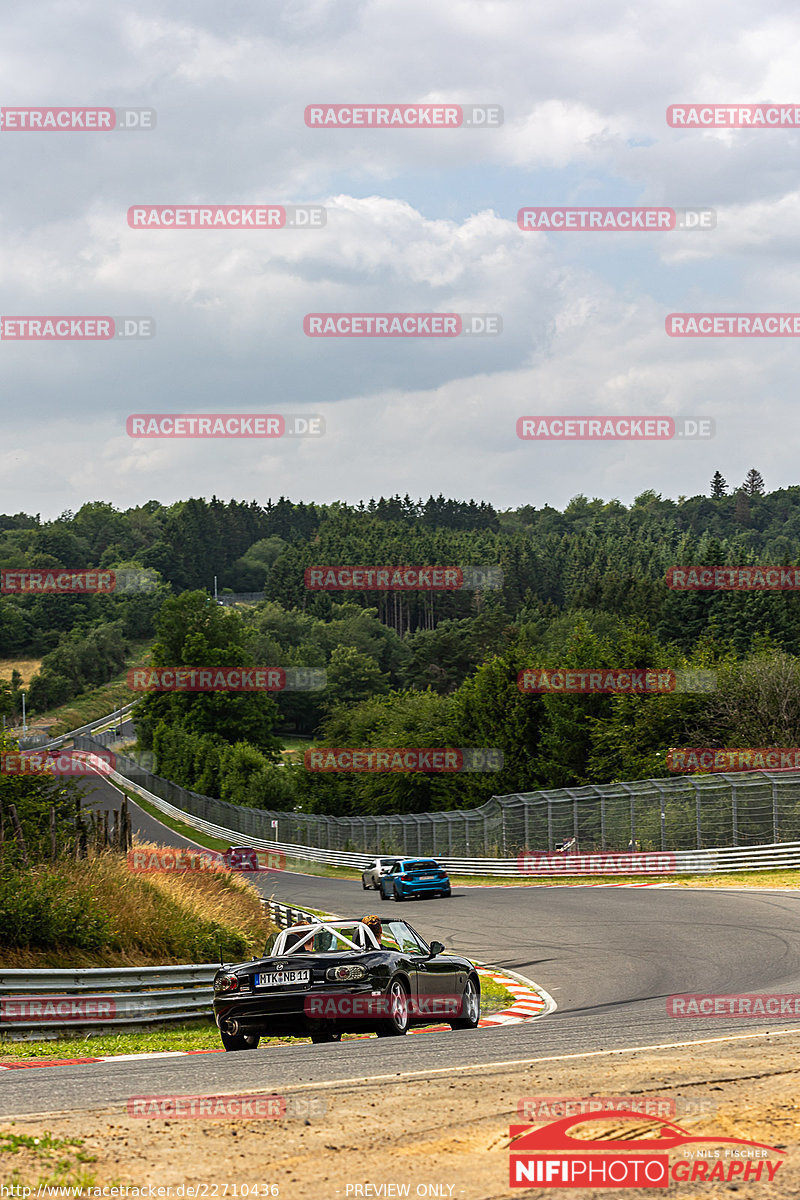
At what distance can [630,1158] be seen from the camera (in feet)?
18.5

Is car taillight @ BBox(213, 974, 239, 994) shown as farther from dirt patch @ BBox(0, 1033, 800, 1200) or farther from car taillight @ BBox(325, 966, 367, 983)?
dirt patch @ BBox(0, 1033, 800, 1200)

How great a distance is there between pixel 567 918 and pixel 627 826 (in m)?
13.4

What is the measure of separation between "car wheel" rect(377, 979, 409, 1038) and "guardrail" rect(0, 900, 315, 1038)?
3.36 m

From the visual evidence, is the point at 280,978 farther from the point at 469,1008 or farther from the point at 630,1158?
the point at 630,1158

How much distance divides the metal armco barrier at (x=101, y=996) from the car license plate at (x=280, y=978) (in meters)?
2.74

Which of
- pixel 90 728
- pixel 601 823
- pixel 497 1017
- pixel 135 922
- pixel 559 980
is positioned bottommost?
pixel 90 728

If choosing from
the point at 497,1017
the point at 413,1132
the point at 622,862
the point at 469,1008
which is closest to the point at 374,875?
the point at 622,862

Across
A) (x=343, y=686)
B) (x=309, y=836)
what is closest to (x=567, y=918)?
(x=309, y=836)

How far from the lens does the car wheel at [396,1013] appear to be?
1144 centimetres

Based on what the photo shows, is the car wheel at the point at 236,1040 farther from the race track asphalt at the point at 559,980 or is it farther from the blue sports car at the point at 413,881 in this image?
the blue sports car at the point at 413,881

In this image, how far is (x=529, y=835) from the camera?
149ft

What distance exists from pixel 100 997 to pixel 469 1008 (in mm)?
3996

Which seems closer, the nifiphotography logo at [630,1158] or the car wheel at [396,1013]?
the nifiphotography logo at [630,1158]

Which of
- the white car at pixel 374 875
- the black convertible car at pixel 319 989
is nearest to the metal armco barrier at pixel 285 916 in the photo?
the white car at pixel 374 875
